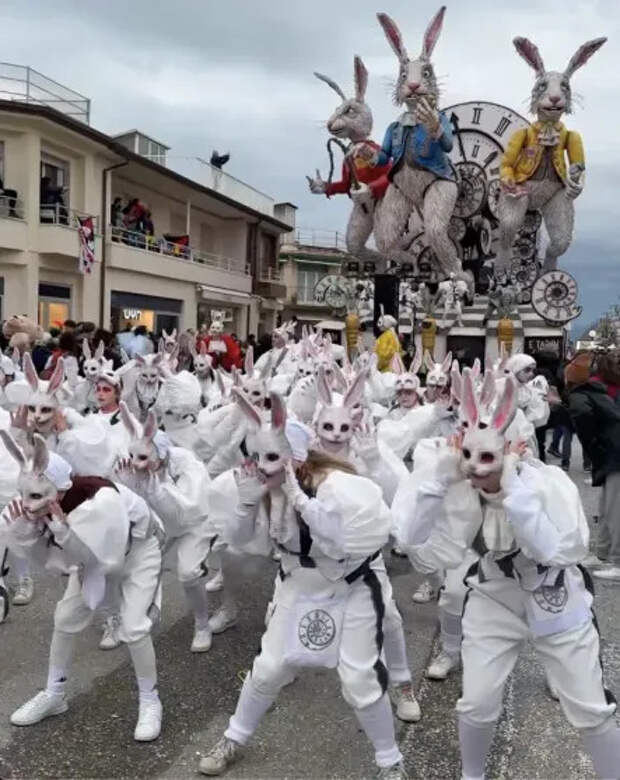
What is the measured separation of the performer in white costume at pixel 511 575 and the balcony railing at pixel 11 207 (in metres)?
17.0

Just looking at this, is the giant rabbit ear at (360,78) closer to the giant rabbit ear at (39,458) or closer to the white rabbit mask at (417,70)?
the white rabbit mask at (417,70)

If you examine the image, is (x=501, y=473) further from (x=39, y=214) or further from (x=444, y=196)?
(x=39, y=214)

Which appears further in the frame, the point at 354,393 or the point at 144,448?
the point at 354,393

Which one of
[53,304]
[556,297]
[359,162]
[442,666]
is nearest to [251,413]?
[442,666]

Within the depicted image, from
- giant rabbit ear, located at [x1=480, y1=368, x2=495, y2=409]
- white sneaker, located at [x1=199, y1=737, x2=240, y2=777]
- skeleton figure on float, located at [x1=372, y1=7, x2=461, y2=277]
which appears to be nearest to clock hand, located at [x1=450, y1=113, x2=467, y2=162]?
skeleton figure on float, located at [x1=372, y1=7, x2=461, y2=277]

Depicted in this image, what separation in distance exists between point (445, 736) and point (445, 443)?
1453 mm

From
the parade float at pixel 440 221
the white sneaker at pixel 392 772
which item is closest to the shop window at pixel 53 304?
the parade float at pixel 440 221

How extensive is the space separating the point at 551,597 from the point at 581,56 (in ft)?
48.9

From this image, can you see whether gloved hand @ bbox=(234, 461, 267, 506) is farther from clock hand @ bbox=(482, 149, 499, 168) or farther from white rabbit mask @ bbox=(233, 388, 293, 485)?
clock hand @ bbox=(482, 149, 499, 168)

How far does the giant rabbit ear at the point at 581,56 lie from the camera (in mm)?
14930

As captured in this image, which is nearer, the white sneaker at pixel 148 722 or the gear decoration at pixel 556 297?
the white sneaker at pixel 148 722

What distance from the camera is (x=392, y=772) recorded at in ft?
9.58

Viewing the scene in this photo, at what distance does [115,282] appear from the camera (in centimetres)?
2116

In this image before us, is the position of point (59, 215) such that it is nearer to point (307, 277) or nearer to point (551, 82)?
point (551, 82)
